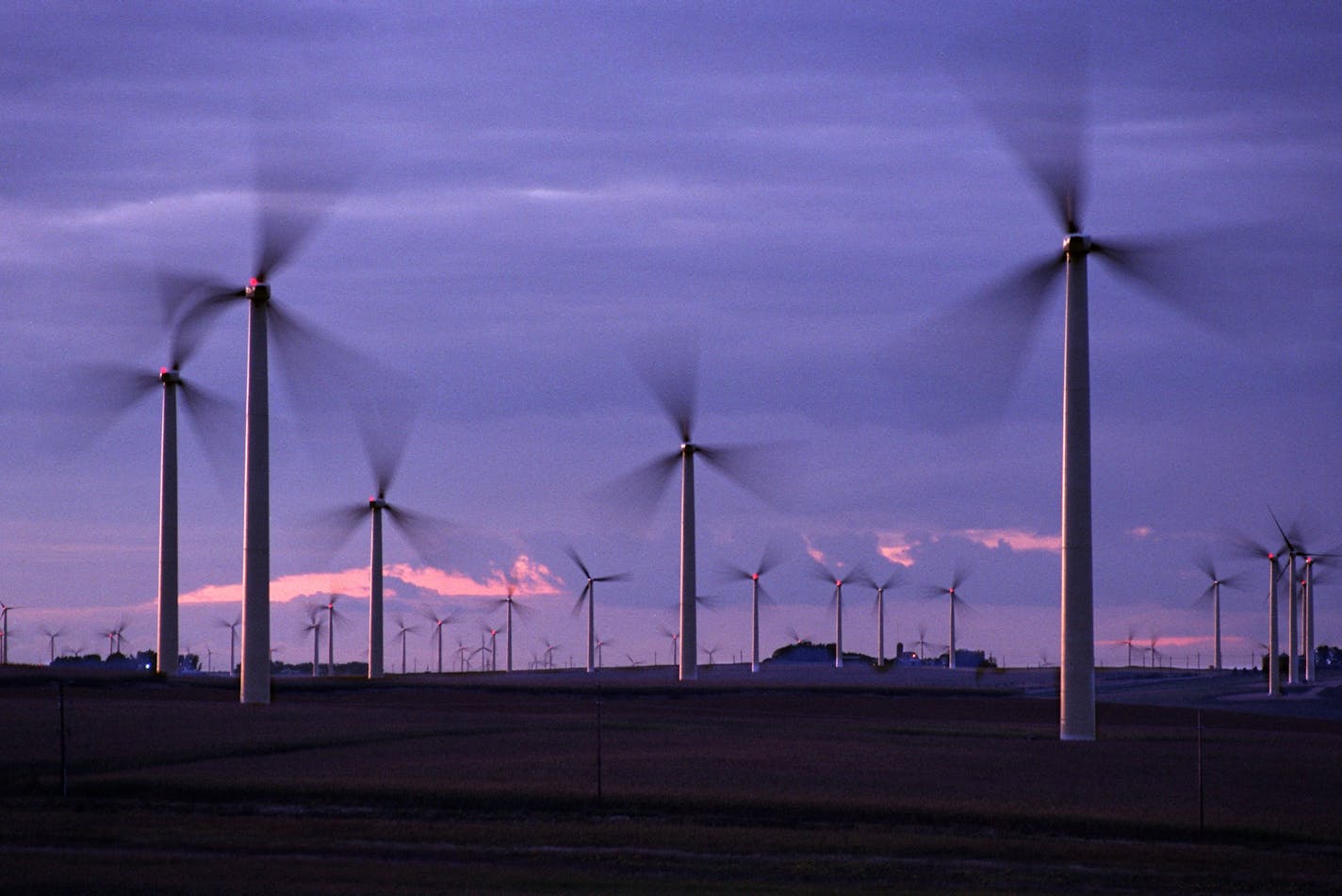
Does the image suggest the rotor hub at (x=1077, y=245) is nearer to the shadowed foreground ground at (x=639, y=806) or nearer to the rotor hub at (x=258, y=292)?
the shadowed foreground ground at (x=639, y=806)

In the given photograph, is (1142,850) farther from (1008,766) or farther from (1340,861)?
(1008,766)

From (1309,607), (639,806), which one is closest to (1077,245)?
(639,806)

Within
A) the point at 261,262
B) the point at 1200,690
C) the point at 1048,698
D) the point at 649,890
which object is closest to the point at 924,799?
the point at 649,890

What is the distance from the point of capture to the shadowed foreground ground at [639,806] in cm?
2980

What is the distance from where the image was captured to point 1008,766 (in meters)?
47.3

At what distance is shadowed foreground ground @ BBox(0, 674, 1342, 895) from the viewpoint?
29797 millimetres

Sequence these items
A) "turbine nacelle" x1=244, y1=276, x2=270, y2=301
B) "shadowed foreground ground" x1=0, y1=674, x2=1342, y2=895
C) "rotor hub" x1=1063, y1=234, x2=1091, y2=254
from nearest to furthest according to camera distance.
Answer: "shadowed foreground ground" x1=0, y1=674, x2=1342, y2=895 < "rotor hub" x1=1063, y1=234, x2=1091, y2=254 < "turbine nacelle" x1=244, y1=276, x2=270, y2=301

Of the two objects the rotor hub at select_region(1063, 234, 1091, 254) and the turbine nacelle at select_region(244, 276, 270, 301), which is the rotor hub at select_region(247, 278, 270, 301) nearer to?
the turbine nacelle at select_region(244, 276, 270, 301)

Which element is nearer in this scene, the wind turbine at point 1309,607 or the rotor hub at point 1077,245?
the rotor hub at point 1077,245

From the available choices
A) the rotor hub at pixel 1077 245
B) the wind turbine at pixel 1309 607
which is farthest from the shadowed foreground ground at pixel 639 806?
the wind turbine at pixel 1309 607

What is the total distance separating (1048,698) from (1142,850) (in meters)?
76.9

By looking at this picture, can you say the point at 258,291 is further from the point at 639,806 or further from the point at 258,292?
the point at 639,806

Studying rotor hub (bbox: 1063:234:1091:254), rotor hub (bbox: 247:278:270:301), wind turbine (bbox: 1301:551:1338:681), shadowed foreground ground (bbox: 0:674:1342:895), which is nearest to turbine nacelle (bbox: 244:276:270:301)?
rotor hub (bbox: 247:278:270:301)

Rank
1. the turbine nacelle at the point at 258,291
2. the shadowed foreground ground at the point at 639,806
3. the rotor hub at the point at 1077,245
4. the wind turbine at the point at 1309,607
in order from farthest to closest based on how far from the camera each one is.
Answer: the wind turbine at the point at 1309,607 → the turbine nacelle at the point at 258,291 → the rotor hub at the point at 1077,245 → the shadowed foreground ground at the point at 639,806
